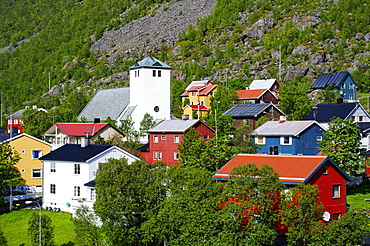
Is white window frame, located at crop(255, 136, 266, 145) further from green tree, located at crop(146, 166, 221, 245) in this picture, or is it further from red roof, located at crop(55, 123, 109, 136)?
red roof, located at crop(55, 123, 109, 136)

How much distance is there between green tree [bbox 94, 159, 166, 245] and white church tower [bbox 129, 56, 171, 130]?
45.0m

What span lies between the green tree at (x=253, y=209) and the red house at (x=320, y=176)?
1.93 m

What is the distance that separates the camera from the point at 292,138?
161ft

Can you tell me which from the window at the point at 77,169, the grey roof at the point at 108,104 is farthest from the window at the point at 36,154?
the grey roof at the point at 108,104

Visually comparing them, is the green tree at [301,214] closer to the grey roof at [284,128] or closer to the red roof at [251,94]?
the grey roof at [284,128]

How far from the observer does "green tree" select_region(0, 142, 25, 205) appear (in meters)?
46.7

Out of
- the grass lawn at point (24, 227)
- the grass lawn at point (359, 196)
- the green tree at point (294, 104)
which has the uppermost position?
the green tree at point (294, 104)

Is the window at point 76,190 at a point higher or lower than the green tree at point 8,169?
lower

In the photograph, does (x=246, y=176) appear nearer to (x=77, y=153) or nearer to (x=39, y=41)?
(x=77, y=153)

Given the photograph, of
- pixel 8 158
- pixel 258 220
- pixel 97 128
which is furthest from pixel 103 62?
pixel 258 220

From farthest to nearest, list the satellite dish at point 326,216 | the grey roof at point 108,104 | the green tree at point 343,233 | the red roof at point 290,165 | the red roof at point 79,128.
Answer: the grey roof at point 108,104 < the red roof at point 79,128 < the red roof at point 290,165 < the satellite dish at point 326,216 < the green tree at point 343,233

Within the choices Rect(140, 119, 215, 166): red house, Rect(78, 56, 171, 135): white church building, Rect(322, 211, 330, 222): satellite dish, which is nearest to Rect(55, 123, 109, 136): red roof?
Rect(140, 119, 215, 166): red house

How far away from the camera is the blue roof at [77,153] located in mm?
44094

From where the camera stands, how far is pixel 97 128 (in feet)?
204
